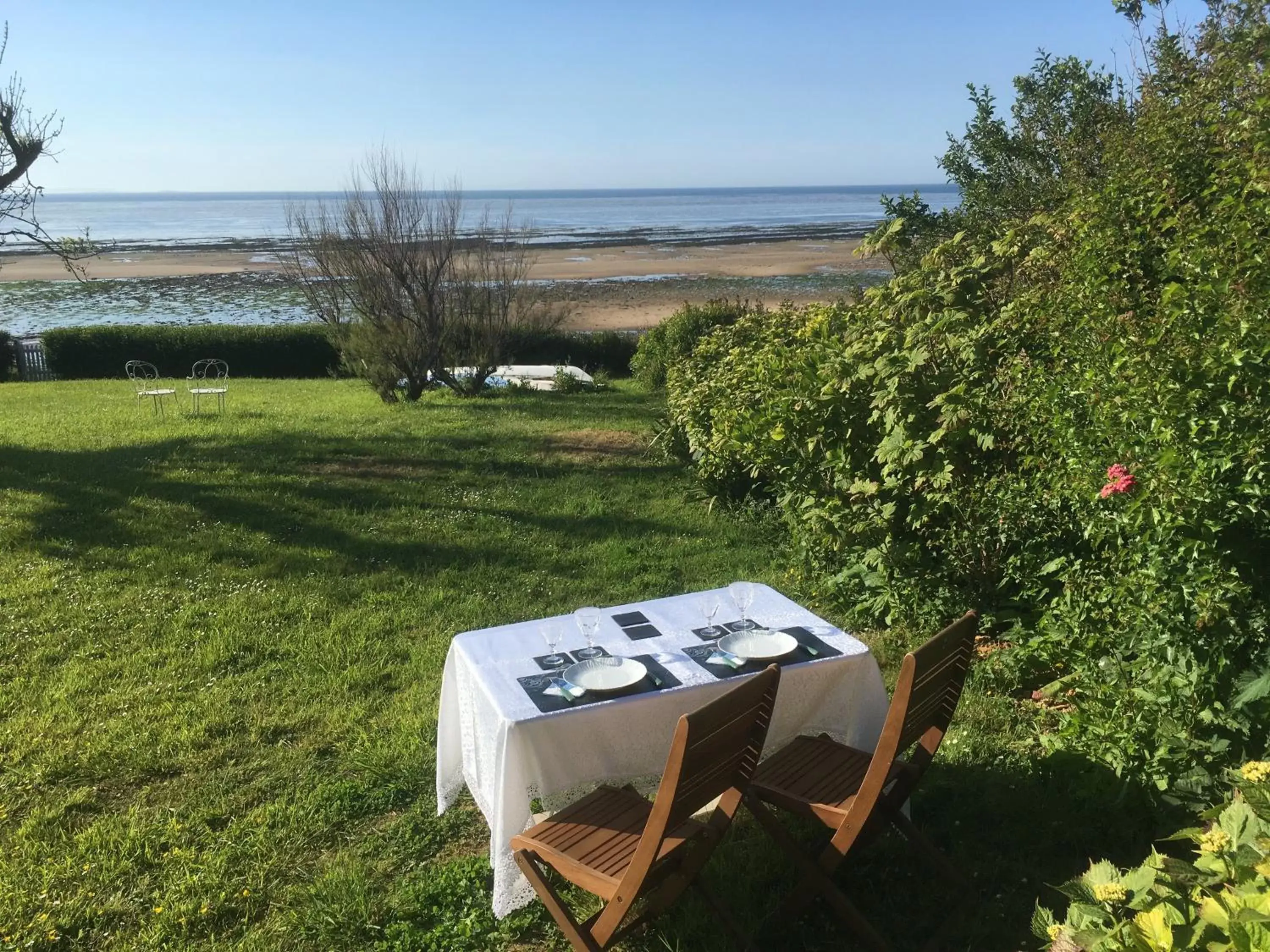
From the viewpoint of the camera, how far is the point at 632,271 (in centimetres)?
5119

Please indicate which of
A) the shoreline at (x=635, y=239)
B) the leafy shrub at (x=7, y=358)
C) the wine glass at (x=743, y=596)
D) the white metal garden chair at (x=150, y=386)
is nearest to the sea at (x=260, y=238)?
the shoreline at (x=635, y=239)

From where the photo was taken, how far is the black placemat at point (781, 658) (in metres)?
3.14

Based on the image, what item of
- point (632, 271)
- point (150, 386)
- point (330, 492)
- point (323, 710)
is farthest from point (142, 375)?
point (632, 271)

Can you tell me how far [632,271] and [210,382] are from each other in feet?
111

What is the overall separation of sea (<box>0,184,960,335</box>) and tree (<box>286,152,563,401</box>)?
2.34ft

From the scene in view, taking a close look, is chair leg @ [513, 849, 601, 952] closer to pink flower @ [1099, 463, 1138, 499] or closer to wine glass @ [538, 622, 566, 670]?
wine glass @ [538, 622, 566, 670]

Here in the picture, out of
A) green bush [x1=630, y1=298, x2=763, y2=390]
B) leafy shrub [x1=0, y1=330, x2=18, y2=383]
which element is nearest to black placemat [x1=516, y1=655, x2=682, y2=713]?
green bush [x1=630, y1=298, x2=763, y2=390]

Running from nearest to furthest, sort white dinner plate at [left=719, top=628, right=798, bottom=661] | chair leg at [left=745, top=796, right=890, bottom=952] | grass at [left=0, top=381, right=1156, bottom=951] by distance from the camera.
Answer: chair leg at [left=745, top=796, right=890, bottom=952]
grass at [left=0, top=381, right=1156, bottom=951]
white dinner plate at [left=719, top=628, right=798, bottom=661]

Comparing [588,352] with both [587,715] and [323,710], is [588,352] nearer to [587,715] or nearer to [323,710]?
[323,710]

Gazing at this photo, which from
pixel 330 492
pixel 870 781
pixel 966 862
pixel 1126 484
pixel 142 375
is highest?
pixel 1126 484

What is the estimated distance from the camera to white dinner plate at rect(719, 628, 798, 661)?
3219 mm

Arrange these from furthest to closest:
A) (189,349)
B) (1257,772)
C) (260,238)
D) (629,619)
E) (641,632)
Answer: (260,238), (189,349), (629,619), (641,632), (1257,772)

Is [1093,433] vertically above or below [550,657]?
above

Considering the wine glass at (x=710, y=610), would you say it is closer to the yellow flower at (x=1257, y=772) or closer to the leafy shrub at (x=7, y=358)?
the yellow flower at (x=1257, y=772)
